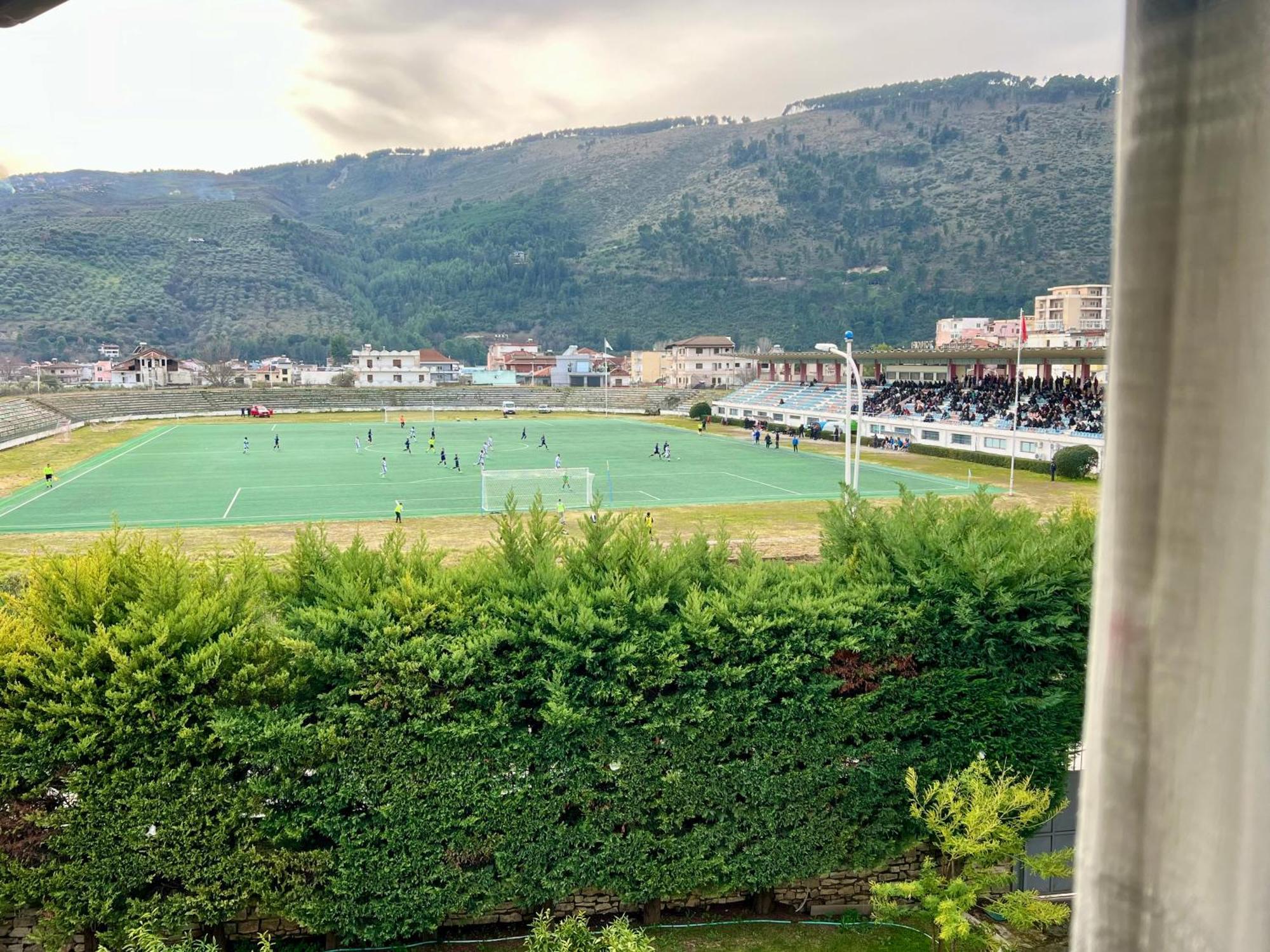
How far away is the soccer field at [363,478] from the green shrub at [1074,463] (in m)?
5.73

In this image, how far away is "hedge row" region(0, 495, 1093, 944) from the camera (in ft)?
32.2

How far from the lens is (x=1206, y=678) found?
1.14 meters

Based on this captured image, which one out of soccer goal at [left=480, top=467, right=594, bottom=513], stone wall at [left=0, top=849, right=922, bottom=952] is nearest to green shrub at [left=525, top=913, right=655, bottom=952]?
stone wall at [left=0, top=849, right=922, bottom=952]

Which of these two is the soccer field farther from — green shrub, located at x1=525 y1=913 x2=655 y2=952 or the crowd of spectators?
green shrub, located at x1=525 y1=913 x2=655 y2=952

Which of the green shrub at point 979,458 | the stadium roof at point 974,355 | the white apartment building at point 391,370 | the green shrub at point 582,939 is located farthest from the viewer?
the white apartment building at point 391,370

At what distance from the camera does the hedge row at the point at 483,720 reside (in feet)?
32.2

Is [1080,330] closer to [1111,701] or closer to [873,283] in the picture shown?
[873,283]

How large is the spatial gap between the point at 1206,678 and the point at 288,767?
34.3 ft

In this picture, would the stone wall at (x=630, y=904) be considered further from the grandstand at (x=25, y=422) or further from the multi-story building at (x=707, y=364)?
the multi-story building at (x=707, y=364)

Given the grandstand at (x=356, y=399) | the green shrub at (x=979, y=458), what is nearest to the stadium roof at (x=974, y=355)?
A: the green shrub at (x=979, y=458)

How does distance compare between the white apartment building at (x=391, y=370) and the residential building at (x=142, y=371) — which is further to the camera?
the white apartment building at (x=391, y=370)

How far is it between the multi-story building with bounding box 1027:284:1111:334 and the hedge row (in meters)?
109

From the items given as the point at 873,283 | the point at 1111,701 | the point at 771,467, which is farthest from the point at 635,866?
the point at 873,283

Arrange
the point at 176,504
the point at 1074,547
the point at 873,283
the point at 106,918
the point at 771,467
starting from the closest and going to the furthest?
1. the point at 106,918
2. the point at 1074,547
3. the point at 176,504
4. the point at 771,467
5. the point at 873,283
